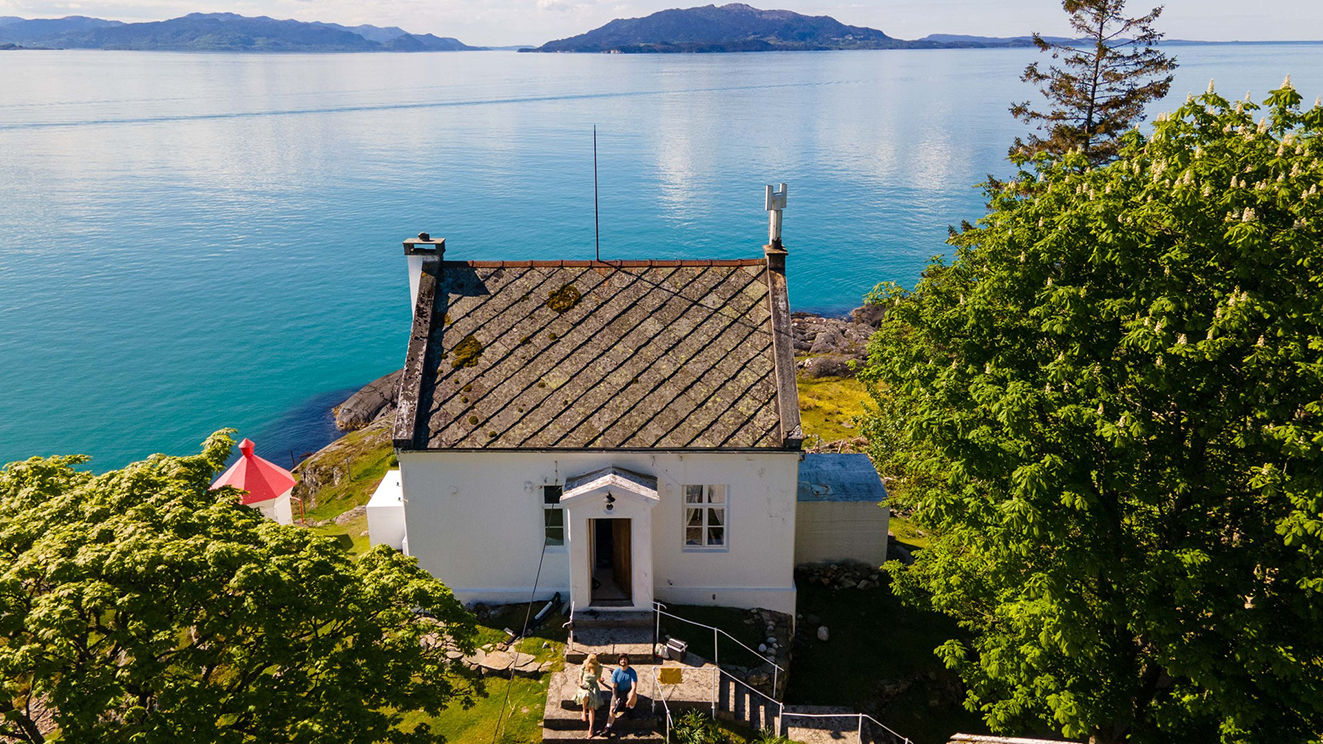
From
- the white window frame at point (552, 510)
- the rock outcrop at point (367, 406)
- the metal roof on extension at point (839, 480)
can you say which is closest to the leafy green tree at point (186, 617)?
the white window frame at point (552, 510)

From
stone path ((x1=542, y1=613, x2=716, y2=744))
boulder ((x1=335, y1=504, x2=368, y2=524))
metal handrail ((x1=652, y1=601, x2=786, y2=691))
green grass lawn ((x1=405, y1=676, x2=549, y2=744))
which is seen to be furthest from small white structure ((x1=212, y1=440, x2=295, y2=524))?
metal handrail ((x1=652, y1=601, x2=786, y2=691))

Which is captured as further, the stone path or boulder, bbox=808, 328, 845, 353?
boulder, bbox=808, 328, 845, 353

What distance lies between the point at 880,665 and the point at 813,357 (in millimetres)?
34030

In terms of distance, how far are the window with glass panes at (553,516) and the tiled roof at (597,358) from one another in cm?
141

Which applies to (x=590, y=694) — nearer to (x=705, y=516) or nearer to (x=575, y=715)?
(x=575, y=715)

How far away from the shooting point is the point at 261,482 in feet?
86.5

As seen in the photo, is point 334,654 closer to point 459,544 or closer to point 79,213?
point 459,544

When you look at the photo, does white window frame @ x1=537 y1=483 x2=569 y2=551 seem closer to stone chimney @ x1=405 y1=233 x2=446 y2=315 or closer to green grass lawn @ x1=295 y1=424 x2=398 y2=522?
stone chimney @ x1=405 y1=233 x2=446 y2=315

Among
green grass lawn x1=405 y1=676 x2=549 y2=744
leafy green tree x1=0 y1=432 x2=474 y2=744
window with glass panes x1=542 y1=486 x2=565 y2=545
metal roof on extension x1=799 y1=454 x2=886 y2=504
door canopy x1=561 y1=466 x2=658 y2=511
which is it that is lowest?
green grass lawn x1=405 y1=676 x2=549 y2=744

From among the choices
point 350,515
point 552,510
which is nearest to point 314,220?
point 350,515

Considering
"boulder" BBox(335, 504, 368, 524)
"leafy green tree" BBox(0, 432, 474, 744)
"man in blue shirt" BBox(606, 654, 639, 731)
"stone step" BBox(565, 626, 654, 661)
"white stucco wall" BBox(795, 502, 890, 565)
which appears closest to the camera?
"leafy green tree" BBox(0, 432, 474, 744)

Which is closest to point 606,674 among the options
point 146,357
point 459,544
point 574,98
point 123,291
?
point 459,544

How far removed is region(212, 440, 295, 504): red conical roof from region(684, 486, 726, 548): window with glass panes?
14572mm

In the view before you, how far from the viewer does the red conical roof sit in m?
26.1
